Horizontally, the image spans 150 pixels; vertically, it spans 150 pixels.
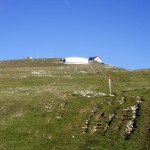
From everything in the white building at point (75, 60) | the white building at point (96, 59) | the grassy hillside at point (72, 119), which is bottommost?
the grassy hillside at point (72, 119)

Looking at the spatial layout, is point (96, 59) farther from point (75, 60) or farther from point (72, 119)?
point (72, 119)

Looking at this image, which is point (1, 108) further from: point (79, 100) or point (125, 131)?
point (125, 131)

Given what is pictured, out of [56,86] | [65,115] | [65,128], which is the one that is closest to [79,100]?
[65,115]

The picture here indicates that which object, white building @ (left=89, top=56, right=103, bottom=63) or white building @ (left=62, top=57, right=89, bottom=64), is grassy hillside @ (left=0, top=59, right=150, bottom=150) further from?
white building @ (left=89, top=56, right=103, bottom=63)

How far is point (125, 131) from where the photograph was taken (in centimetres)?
3475

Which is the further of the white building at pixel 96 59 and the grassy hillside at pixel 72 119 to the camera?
the white building at pixel 96 59

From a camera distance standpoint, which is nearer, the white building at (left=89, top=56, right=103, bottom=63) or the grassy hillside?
the grassy hillside

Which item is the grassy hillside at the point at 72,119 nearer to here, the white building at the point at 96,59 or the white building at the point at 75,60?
the white building at the point at 75,60

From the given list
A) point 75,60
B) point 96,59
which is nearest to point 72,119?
point 75,60

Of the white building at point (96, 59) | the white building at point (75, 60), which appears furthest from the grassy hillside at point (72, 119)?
the white building at point (96, 59)

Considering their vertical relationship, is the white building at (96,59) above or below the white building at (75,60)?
above

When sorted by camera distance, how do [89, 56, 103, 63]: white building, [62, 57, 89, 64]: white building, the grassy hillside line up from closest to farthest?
the grassy hillside
[62, 57, 89, 64]: white building
[89, 56, 103, 63]: white building

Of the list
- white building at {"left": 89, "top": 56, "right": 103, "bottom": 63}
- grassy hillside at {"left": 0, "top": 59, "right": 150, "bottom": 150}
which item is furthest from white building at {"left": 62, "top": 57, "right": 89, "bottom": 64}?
grassy hillside at {"left": 0, "top": 59, "right": 150, "bottom": 150}

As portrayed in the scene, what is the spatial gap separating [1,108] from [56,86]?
65.9 feet
